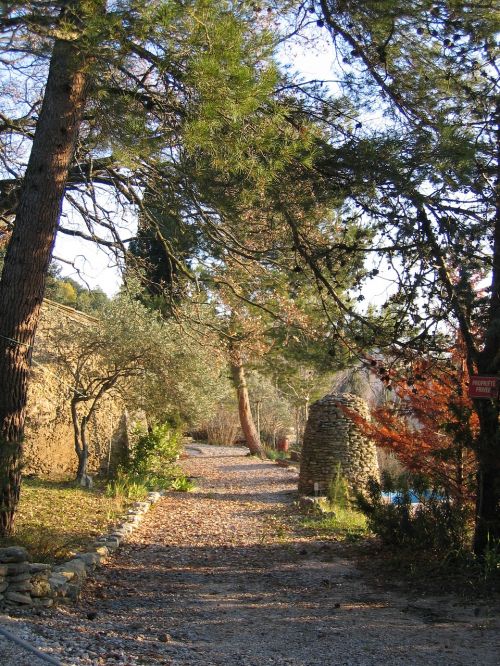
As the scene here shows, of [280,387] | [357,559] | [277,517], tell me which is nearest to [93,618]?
[357,559]

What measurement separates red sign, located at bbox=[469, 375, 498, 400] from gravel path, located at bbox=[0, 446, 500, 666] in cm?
189

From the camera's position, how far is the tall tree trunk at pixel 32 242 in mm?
6055

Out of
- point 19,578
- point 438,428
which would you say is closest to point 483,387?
point 438,428

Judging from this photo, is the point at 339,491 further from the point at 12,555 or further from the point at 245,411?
the point at 245,411

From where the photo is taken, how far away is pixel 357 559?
302 inches

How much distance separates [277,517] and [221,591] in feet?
16.1

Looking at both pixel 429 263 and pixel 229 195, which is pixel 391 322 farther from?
pixel 229 195

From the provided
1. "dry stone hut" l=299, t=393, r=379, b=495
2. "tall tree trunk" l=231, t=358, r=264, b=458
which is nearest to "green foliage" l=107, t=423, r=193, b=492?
"dry stone hut" l=299, t=393, r=379, b=495

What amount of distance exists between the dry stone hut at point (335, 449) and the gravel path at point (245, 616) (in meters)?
4.01

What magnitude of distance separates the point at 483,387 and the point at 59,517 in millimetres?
5640

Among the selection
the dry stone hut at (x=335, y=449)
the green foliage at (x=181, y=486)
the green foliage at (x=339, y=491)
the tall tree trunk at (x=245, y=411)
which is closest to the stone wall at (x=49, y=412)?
the green foliage at (x=181, y=486)

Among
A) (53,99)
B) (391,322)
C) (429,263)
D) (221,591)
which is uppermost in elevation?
(53,99)

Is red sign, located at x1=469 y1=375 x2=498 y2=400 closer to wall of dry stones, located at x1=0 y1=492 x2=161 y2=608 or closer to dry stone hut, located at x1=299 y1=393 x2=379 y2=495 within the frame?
wall of dry stones, located at x1=0 y1=492 x2=161 y2=608

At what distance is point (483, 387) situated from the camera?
6.21 metres
